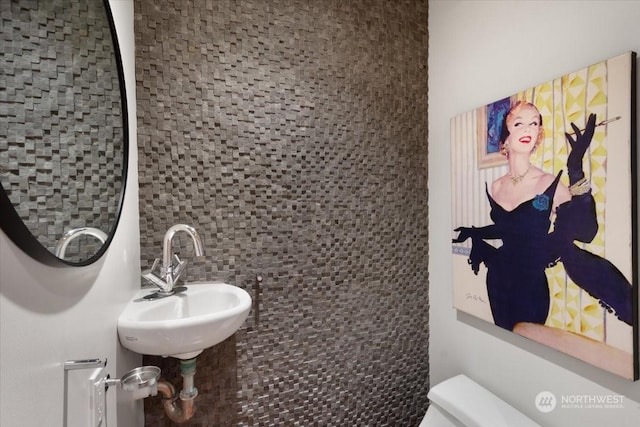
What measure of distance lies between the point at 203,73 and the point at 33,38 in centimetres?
86

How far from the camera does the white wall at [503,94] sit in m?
0.95

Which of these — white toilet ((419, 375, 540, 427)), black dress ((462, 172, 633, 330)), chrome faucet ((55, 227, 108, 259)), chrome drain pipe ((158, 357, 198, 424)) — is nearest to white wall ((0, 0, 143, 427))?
chrome faucet ((55, 227, 108, 259))

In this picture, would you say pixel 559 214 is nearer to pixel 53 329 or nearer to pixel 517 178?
pixel 517 178

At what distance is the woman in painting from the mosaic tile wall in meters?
0.47

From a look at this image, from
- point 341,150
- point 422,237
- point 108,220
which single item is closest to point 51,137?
point 108,220

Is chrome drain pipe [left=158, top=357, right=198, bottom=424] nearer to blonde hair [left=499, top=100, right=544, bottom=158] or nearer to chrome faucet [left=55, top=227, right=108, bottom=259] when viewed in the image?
chrome faucet [left=55, top=227, right=108, bottom=259]

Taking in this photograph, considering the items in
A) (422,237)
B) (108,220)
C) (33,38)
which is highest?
(33,38)

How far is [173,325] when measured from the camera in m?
0.88

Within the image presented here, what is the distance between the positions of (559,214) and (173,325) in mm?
1338

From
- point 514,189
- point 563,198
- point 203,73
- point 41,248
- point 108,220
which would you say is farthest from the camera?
point 203,73

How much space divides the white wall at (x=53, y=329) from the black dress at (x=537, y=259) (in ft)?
4.64

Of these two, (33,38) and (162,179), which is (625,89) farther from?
(162,179)

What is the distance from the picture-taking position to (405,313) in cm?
166
